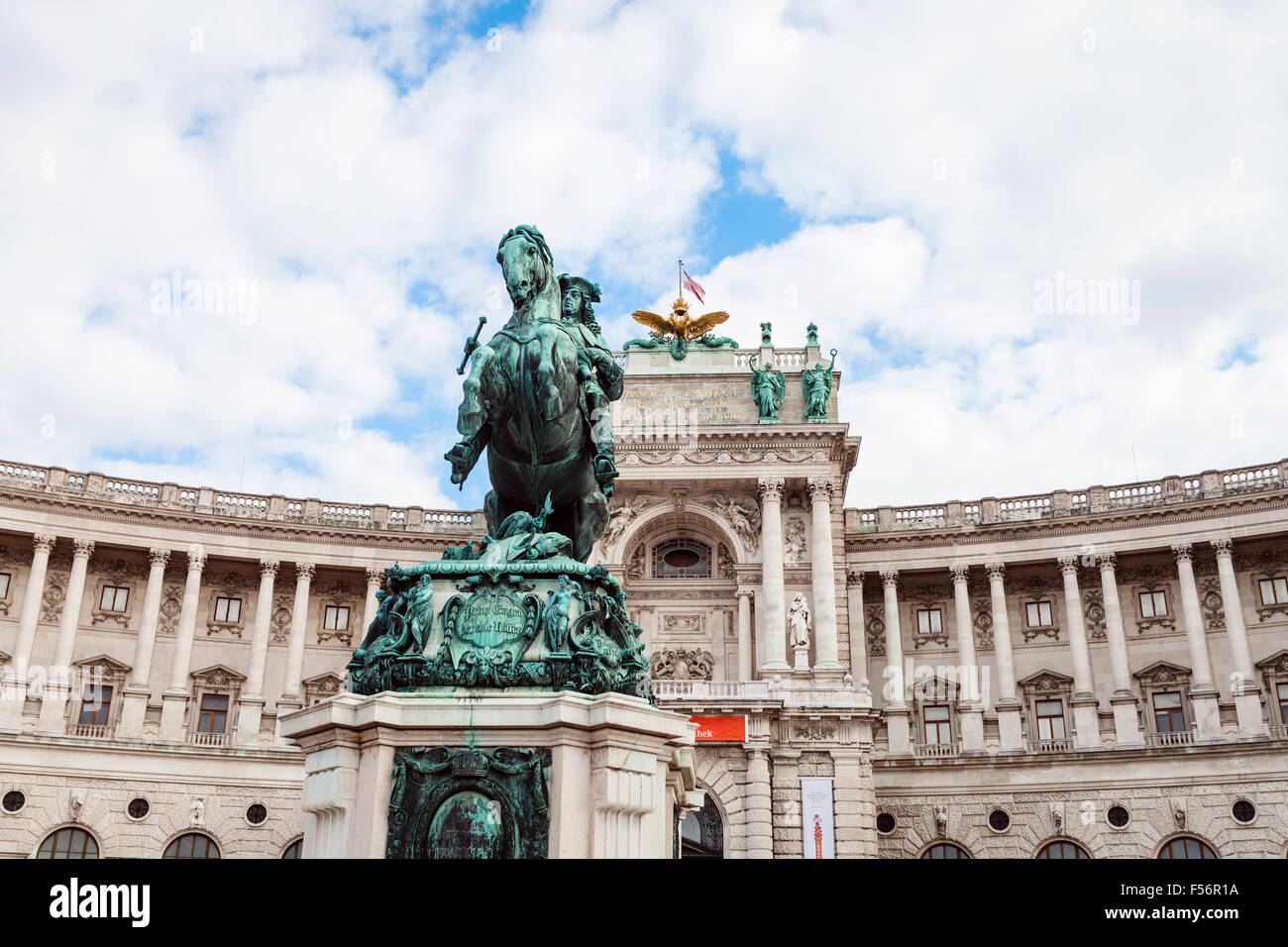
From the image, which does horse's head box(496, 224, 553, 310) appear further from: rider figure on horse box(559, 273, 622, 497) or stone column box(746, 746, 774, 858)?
stone column box(746, 746, 774, 858)

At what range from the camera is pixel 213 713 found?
152 feet

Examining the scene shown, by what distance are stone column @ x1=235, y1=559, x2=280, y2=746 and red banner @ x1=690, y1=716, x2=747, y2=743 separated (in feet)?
58.8

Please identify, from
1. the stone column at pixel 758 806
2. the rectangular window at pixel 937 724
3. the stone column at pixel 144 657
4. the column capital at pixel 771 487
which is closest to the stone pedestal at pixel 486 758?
the stone column at pixel 758 806

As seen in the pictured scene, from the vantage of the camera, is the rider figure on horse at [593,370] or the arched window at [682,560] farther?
the arched window at [682,560]

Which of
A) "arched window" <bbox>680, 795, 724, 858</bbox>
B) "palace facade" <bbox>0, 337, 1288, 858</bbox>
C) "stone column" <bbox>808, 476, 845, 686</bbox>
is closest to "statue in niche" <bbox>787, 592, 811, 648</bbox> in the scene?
"palace facade" <bbox>0, 337, 1288, 858</bbox>

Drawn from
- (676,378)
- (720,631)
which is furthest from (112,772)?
(676,378)

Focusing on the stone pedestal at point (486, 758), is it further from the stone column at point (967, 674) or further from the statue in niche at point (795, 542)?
the stone column at point (967, 674)

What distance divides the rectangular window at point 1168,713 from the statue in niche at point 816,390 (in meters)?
17.0

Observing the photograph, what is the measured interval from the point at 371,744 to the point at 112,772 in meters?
40.0

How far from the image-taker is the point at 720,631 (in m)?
44.4

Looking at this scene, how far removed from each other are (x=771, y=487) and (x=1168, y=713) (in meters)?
17.6

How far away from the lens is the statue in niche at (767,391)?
4538cm

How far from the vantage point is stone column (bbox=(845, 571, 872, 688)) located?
157ft
